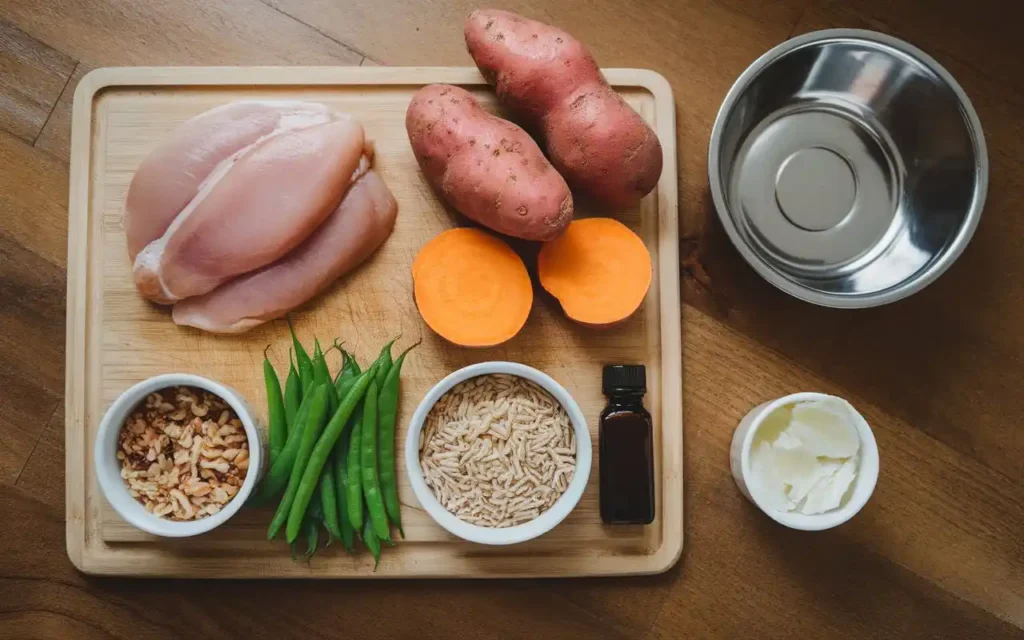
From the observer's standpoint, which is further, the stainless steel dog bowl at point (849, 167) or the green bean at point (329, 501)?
the stainless steel dog bowl at point (849, 167)

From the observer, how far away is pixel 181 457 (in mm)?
1177

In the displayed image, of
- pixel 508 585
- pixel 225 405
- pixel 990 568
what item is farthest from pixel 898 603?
pixel 225 405

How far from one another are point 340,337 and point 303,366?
0.08m

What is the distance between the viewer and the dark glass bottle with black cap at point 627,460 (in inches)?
48.6

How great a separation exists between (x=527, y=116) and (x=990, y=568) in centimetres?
122

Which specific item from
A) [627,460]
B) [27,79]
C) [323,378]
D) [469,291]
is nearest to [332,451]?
[323,378]

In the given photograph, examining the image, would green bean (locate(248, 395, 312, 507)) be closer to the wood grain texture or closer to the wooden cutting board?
the wooden cutting board

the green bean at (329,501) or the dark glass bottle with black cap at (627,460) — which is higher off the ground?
the dark glass bottle with black cap at (627,460)

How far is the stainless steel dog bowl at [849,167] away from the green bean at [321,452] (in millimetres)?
753

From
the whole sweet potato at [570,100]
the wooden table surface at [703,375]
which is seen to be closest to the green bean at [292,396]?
the wooden table surface at [703,375]

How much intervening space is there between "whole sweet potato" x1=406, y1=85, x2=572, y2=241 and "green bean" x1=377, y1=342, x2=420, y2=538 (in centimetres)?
30

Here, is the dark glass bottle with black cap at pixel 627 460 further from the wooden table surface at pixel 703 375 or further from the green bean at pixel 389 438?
the green bean at pixel 389 438

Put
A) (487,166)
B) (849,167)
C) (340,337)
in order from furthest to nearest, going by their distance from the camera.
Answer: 1. (849,167)
2. (340,337)
3. (487,166)

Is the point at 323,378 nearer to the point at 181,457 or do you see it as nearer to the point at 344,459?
the point at 344,459
